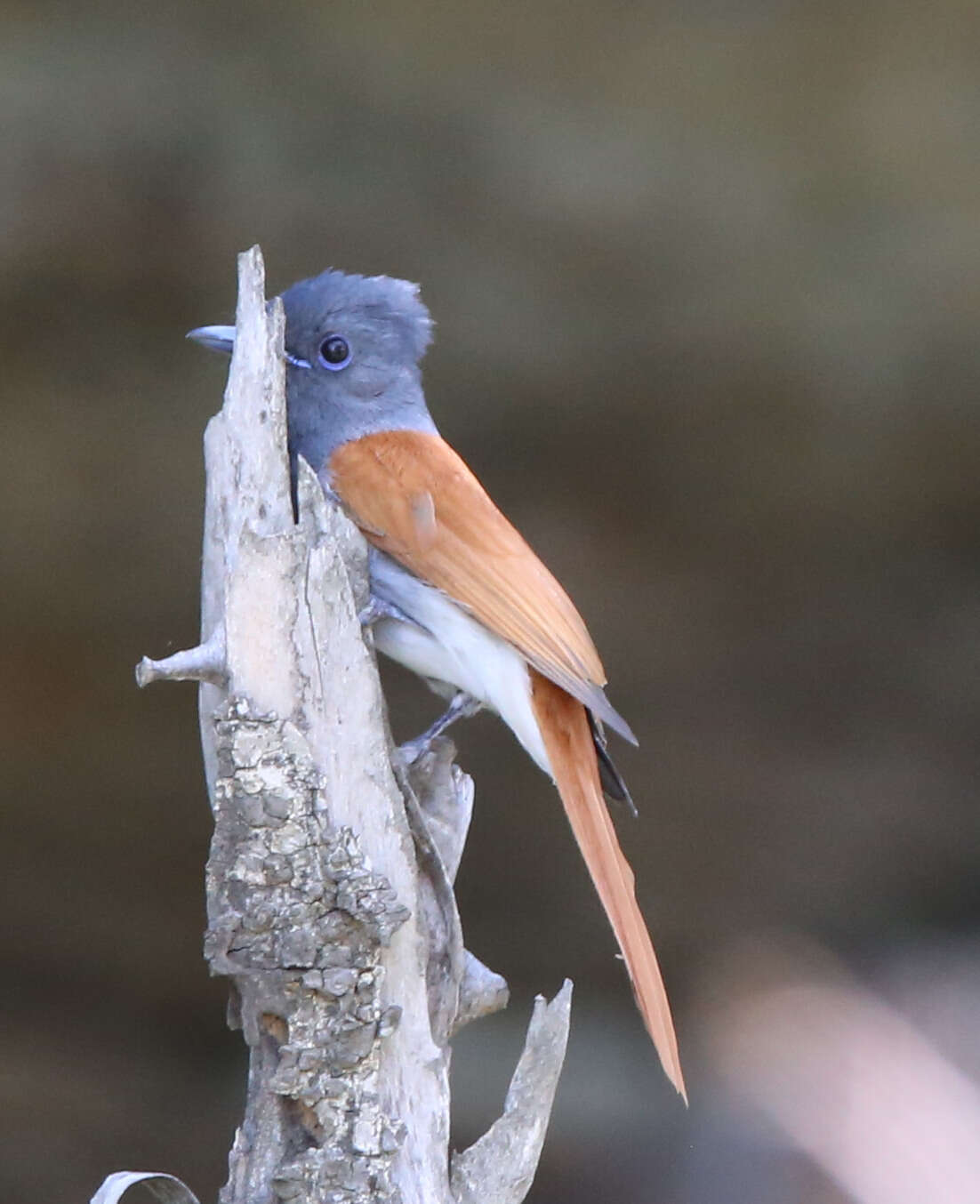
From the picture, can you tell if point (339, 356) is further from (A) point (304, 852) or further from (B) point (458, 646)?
(A) point (304, 852)

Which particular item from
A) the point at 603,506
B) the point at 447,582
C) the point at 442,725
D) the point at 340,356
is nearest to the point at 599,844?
the point at 442,725

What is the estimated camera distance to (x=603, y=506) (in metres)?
4.83

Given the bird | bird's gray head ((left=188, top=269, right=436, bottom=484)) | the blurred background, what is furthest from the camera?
the blurred background

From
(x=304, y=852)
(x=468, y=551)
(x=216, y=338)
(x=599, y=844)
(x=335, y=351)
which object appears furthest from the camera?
(x=335, y=351)

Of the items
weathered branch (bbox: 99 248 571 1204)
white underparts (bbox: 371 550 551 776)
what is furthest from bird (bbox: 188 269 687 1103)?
weathered branch (bbox: 99 248 571 1204)

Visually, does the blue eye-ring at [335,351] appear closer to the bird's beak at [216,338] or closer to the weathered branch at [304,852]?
the bird's beak at [216,338]

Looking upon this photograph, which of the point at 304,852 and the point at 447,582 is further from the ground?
the point at 447,582

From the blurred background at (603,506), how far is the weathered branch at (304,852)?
74.7 inches

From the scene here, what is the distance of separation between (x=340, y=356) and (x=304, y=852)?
0.99 metres

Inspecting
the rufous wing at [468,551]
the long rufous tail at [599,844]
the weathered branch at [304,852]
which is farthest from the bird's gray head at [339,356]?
the long rufous tail at [599,844]

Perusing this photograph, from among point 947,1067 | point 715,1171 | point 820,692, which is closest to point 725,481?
point 820,692

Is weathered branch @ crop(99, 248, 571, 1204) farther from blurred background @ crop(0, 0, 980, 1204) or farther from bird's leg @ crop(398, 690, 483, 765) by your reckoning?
blurred background @ crop(0, 0, 980, 1204)

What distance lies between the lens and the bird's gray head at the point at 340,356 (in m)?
2.86

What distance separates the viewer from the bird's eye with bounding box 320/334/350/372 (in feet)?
9.46
